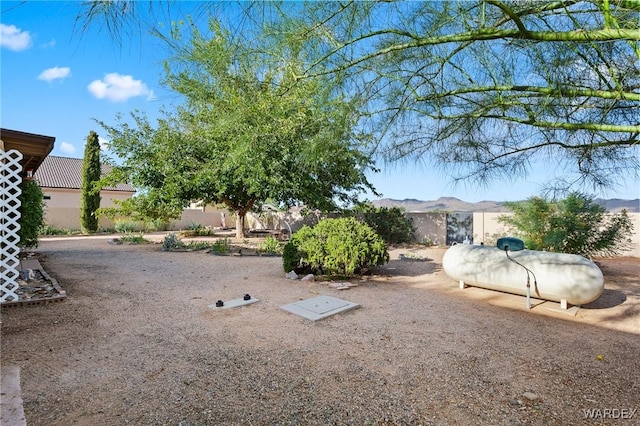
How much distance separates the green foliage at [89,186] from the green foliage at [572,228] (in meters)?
19.5

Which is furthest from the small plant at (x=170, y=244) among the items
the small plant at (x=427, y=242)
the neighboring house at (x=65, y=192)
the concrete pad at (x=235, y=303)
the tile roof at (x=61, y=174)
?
the tile roof at (x=61, y=174)

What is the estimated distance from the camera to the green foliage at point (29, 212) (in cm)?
740

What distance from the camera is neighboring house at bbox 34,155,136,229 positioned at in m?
18.3

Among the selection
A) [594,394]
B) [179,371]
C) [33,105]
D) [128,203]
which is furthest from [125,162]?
[594,394]

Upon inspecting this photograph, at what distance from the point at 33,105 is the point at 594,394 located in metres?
4.73

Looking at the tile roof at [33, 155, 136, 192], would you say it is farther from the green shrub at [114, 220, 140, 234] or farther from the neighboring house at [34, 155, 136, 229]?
the green shrub at [114, 220, 140, 234]

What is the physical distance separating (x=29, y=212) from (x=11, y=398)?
288 inches

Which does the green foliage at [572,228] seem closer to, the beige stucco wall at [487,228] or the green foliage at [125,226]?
the beige stucco wall at [487,228]

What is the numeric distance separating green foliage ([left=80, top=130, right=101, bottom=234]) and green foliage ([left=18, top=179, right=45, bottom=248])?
10512mm

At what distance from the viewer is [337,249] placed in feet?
19.9

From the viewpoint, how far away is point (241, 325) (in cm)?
374

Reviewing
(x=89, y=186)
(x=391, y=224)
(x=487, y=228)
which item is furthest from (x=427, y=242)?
(x=89, y=186)

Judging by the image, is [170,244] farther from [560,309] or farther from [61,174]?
[61,174]

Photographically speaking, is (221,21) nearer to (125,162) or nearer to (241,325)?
(241,325)
